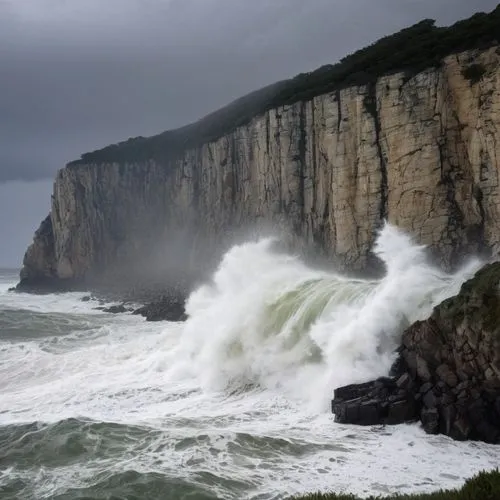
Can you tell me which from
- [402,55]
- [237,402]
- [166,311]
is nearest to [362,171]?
[402,55]

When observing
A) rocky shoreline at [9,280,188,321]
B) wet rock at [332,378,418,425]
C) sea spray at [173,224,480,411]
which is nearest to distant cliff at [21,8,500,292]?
rocky shoreline at [9,280,188,321]

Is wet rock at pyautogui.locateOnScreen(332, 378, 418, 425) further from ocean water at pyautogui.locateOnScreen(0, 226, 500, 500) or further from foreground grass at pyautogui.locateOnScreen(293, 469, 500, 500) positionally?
foreground grass at pyautogui.locateOnScreen(293, 469, 500, 500)

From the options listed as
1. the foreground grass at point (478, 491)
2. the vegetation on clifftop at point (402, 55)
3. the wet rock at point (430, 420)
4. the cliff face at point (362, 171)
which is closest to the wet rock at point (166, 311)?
the cliff face at point (362, 171)

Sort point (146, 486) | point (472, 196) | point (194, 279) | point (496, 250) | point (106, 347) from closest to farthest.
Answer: point (146, 486), point (496, 250), point (472, 196), point (106, 347), point (194, 279)

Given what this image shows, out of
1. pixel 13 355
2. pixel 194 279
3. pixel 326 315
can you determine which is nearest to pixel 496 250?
pixel 326 315

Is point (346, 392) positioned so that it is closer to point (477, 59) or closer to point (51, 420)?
point (51, 420)

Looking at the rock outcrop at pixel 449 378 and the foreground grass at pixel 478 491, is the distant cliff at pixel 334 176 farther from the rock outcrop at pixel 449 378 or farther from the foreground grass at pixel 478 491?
the foreground grass at pixel 478 491

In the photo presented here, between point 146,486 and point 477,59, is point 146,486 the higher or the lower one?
the lower one
